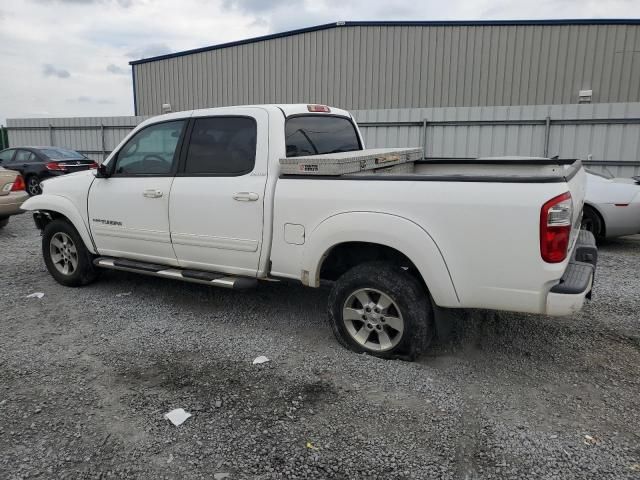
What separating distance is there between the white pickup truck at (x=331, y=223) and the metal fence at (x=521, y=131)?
716cm

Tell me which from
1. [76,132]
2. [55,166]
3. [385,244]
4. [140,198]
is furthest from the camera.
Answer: [76,132]

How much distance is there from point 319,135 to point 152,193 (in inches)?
64.5

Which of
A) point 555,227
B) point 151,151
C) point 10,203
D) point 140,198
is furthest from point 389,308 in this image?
point 10,203

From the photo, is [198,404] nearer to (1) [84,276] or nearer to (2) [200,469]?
(2) [200,469]

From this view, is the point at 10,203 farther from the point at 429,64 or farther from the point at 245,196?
the point at 429,64

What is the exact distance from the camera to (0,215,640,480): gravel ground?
2.75 metres

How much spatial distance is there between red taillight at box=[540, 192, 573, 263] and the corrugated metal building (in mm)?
13526

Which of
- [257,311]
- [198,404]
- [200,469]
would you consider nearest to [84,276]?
[257,311]

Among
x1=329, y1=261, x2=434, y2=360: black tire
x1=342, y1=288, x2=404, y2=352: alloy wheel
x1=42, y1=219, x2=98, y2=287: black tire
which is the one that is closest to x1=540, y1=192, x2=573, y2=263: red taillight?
x1=329, y1=261, x2=434, y2=360: black tire

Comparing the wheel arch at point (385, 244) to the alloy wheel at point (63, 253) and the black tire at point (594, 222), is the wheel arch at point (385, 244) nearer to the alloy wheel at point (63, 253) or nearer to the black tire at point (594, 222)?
the alloy wheel at point (63, 253)

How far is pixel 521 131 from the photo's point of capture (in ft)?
37.7

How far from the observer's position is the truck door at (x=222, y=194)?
4270mm

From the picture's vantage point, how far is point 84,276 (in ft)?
18.9

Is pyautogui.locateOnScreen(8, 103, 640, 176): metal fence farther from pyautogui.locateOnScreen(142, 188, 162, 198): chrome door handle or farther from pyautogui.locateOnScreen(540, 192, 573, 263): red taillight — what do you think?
pyautogui.locateOnScreen(540, 192, 573, 263): red taillight
